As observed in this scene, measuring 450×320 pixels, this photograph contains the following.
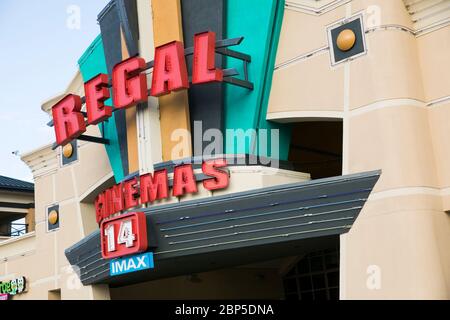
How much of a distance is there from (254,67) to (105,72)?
6.68 metres

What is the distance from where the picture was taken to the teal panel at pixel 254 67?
20.3 metres

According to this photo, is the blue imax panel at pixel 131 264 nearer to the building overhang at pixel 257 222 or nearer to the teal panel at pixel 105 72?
the building overhang at pixel 257 222

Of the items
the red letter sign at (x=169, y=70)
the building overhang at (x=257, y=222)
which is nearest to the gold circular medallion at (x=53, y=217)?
the building overhang at (x=257, y=222)

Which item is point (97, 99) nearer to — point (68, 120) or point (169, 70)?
point (68, 120)

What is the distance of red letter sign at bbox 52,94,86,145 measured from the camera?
2355 centimetres

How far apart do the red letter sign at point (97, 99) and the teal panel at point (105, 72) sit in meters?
1.42

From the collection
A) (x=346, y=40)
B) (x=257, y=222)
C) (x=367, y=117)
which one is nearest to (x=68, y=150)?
(x=257, y=222)

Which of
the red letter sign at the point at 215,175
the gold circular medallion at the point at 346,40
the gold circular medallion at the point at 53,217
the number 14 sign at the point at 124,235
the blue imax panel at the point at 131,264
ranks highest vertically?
the gold circular medallion at the point at 346,40

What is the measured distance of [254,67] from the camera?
67.6 feet

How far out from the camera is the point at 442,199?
17688 mm

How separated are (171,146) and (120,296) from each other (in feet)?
27.5

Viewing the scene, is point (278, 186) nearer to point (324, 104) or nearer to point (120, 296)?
point (324, 104)
